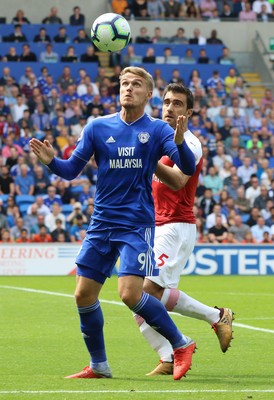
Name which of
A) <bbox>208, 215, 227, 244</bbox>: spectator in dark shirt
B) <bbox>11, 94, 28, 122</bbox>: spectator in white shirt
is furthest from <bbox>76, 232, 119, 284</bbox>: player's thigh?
<bbox>11, 94, 28, 122</bbox>: spectator in white shirt

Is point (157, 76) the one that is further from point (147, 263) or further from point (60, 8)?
point (147, 263)

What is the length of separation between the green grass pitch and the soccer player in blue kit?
0.42m

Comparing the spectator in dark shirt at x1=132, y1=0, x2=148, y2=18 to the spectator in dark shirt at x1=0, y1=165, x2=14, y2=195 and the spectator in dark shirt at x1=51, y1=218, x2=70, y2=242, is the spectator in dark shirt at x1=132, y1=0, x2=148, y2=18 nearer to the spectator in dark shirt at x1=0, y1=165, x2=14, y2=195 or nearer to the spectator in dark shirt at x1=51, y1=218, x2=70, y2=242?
the spectator in dark shirt at x1=0, y1=165, x2=14, y2=195

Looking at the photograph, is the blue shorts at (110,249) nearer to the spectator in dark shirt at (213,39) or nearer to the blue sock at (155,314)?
the blue sock at (155,314)

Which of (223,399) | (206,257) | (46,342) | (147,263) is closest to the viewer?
(223,399)

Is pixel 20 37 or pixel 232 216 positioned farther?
pixel 20 37

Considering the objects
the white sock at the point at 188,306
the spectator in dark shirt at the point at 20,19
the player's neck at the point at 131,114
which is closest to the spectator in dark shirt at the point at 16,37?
the spectator in dark shirt at the point at 20,19

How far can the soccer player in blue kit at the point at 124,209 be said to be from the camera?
27.4 feet

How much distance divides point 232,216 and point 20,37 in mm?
9105

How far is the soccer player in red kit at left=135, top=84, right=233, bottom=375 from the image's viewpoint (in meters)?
9.43

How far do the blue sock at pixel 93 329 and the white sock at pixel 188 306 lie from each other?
1030 millimetres

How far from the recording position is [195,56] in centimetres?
3256

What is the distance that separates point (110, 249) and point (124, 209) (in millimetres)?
323

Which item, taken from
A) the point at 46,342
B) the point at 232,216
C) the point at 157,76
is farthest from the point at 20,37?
the point at 46,342
